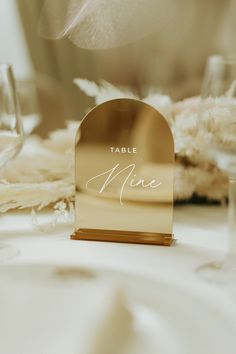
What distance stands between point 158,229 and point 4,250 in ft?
0.62

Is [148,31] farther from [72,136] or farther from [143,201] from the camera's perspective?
[143,201]

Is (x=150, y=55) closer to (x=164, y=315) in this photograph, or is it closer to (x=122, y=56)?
(x=122, y=56)

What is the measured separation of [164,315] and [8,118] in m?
0.32

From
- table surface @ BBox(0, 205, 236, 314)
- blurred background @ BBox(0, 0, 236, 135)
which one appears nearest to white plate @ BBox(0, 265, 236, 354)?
table surface @ BBox(0, 205, 236, 314)

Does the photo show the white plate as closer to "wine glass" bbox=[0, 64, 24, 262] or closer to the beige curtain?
"wine glass" bbox=[0, 64, 24, 262]

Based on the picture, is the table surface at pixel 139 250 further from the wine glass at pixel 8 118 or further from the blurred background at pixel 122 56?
the blurred background at pixel 122 56

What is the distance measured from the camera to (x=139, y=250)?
60cm

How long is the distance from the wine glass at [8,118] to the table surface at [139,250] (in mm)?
53

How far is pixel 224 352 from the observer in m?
0.40

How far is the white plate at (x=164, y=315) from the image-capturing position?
0.41 m

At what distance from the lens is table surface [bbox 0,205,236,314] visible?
1.76 ft

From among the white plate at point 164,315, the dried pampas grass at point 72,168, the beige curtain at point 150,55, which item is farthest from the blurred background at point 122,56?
the white plate at point 164,315

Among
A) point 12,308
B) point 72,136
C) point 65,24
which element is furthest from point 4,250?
point 65,24

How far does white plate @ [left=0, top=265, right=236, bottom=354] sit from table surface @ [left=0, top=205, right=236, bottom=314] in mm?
16
